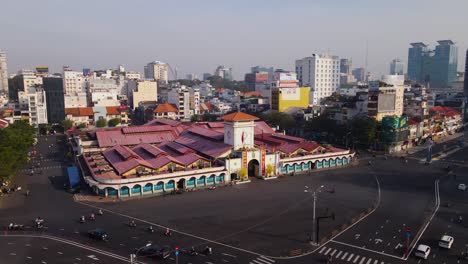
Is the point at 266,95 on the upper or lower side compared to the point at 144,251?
upper

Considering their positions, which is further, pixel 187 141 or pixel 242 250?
pixel 187 141

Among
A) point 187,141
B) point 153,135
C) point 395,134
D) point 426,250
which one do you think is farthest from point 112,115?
point 426,250

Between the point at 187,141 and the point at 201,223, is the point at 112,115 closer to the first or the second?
the point at 187,141

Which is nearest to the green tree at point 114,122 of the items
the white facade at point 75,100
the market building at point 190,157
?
the white facade at point 75,100

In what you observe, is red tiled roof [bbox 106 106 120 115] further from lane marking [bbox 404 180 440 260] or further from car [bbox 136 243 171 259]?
lane marking [bbox 404 180 440 260]

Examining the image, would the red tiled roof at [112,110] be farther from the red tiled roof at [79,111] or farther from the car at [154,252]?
the car at [154,252]

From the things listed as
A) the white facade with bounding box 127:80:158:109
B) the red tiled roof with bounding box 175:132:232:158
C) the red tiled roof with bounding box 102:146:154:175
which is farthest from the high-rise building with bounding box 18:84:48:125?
the red tiled roof with bounding box 102:146:154:175
